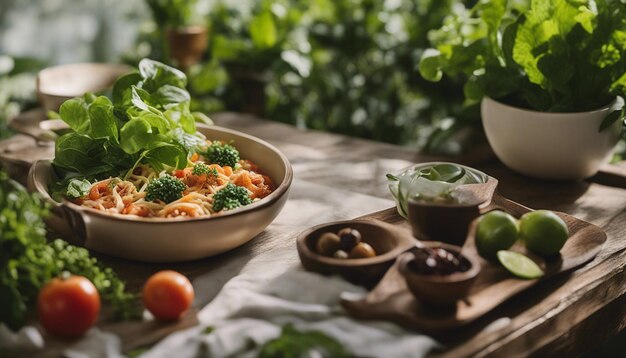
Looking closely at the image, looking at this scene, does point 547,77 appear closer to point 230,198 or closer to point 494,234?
point 494,234

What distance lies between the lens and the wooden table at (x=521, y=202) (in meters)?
1.44

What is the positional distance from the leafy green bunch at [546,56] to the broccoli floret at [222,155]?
2.18 feet

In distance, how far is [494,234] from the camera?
1568mm

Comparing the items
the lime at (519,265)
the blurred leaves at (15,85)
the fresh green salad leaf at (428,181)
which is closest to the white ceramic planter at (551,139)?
the fresh green salad leaf at (428,181)

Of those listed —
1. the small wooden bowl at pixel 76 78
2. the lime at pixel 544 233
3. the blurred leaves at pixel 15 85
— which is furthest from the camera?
the blurred leaves at pixel 15 85

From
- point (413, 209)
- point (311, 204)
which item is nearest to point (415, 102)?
point (311, 204)

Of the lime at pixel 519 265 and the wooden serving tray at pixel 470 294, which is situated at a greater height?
the lime at pixel 519 265

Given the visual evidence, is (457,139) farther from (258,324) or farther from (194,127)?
(258,324)

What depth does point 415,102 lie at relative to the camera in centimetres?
371

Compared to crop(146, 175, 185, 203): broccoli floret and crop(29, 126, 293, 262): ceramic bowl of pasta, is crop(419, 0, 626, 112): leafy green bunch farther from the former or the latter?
crop(146, 175, 185, 203): broccoli floret

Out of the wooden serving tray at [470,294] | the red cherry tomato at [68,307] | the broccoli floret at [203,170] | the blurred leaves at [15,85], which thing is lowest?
the blurred leaves at [15,85]

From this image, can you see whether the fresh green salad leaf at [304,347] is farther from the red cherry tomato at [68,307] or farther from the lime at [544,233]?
the lime at [544,233]

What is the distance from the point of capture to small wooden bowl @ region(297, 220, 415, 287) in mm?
1491

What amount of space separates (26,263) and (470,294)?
88 centimetres
